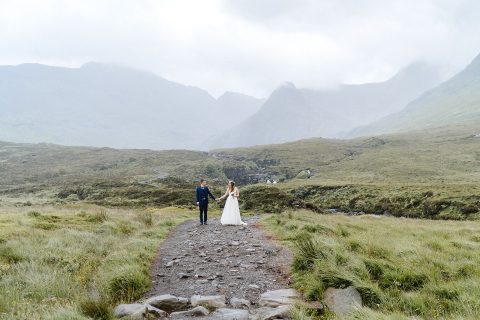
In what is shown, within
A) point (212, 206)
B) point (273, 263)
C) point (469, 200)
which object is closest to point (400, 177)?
point (469, 200)

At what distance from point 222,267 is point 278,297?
3.63 meters

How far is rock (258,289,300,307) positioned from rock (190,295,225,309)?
873 mm

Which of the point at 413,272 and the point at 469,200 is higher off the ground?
the point at 413,272

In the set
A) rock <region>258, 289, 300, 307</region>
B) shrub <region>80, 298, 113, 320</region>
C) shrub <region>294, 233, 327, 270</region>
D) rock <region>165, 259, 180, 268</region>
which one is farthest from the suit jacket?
shrub <region>80, 298, 113, 320</region>

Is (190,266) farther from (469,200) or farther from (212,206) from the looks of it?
(469,200)

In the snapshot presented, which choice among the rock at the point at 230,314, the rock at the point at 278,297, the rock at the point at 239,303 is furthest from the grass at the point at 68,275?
the rock at the point at 278,297

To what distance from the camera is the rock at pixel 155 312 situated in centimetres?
775

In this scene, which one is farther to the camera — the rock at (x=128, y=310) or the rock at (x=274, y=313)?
the rock at (x=128, y=310)

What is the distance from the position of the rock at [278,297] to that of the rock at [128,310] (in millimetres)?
2562

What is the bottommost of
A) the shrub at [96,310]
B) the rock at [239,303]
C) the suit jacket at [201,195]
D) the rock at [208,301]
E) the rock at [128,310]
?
the rock at [239,303]

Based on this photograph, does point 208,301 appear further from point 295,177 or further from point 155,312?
point 295,177

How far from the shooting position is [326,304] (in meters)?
7.99

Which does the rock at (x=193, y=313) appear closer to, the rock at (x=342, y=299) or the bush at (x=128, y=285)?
the bush at (x=128, y=285)

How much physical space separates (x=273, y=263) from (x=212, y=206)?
37.7m
